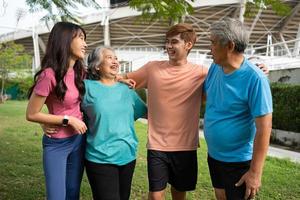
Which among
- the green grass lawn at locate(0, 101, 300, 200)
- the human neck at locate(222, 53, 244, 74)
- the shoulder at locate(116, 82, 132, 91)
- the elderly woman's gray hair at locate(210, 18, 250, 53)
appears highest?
the elderly woman's gray hair at locate(210, 18, 250, 53)

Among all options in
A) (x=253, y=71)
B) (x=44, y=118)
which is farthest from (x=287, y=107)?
(x=44, y=118)

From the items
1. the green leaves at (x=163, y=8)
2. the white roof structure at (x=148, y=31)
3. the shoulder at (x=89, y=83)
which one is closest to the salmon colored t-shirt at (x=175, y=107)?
the shoulder at (x=89, y=83)

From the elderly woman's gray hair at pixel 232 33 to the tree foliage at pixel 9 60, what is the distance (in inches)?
1083

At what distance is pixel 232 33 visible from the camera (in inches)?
103

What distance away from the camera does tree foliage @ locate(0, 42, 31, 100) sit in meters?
29.1

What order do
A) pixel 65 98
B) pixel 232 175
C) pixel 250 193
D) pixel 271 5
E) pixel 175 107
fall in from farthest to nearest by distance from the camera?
1. pixel 271 5
2. pixel 175 107
3. pixel 65 98
4. pixel 232 175
5. pixel 250 193

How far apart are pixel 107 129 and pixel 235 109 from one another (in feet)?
2.87

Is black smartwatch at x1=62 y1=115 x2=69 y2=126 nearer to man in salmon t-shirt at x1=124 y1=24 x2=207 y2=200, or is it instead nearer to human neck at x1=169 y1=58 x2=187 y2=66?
man in salmon t-shirt at x1=124 y1=24 x2=207 y2=200

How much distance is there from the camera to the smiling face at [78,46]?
298cm

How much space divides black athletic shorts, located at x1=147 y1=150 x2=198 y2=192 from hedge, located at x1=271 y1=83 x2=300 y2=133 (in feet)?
23.5

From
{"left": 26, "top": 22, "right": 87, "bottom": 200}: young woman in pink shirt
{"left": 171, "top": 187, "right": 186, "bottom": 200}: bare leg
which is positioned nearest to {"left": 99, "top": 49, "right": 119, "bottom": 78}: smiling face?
{"left": 26, "top": 22, "right": 87, "bottom": 200}: young woman in pink shirt

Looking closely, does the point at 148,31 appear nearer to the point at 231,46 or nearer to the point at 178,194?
the point at 178,194

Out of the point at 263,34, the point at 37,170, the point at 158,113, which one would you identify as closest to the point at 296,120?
the point at 37,170

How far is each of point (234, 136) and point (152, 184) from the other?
2.88ft
